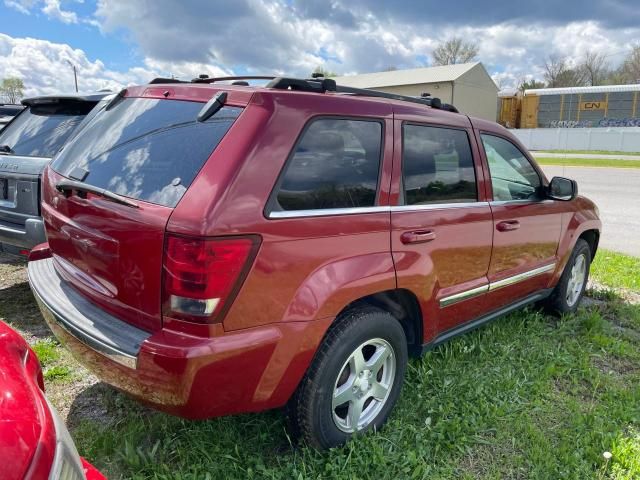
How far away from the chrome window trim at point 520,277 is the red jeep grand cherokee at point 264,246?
291 mm

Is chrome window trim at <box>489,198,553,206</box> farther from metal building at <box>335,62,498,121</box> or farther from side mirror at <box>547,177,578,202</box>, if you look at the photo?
metal building at <box>335,62,498,121</box>

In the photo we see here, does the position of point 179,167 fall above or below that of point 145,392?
above

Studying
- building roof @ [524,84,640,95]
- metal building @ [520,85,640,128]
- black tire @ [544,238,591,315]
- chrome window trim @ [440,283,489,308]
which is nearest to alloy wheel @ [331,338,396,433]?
chrome window trim @ [440,283,489,308]

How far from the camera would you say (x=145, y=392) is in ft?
6.93

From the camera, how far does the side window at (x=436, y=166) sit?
283cm

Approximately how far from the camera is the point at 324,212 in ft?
7.65

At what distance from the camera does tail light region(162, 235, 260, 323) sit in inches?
77.6

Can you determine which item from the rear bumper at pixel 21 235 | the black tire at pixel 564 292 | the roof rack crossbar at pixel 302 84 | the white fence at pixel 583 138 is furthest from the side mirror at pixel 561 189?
the white fence at pixel 583 138

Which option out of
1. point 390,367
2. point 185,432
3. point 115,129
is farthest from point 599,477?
point 115,129

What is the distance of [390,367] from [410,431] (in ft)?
1.20

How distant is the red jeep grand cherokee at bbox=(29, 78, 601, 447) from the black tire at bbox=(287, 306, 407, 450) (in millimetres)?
10

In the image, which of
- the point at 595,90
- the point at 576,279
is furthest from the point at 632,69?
the point at 576,279

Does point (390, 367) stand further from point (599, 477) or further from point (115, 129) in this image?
point (115, 129)

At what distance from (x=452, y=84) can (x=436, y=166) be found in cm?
3926
